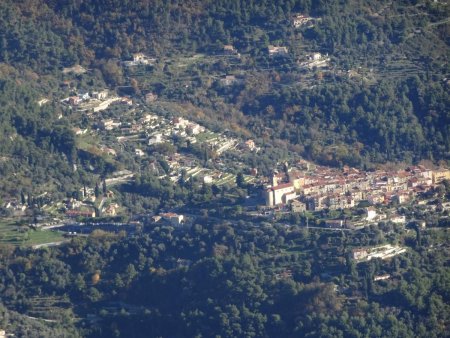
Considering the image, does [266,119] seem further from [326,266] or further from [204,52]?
[326,266]

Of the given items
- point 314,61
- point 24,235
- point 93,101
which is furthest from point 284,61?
point 24,235

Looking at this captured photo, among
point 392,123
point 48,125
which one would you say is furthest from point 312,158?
point 48,125

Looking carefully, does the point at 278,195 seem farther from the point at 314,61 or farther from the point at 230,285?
the point at 314,61

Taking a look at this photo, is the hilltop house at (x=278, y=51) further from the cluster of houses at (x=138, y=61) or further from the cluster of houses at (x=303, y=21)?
the cluster of houses at (x=138, y=61)

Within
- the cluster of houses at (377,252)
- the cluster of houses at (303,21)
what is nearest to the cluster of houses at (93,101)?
the cluster of houses at (303,21)

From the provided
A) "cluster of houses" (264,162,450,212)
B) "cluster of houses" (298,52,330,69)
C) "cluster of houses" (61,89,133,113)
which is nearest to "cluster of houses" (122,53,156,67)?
"cluster of houses" (61,89,133,113)
